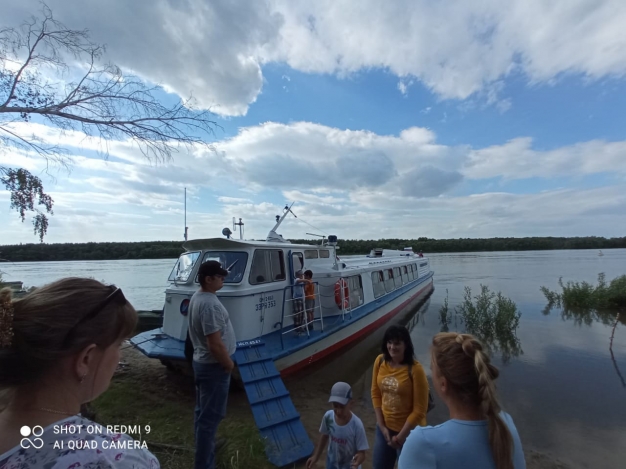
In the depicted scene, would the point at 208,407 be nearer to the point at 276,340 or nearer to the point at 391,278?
the point at 276,340

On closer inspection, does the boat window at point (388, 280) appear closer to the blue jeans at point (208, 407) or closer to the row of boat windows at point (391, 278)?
the row of boat windows at point (391, 278)

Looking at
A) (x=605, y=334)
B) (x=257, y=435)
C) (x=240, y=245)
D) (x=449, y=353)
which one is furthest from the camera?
(x=605, y=334)

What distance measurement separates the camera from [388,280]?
1499cm

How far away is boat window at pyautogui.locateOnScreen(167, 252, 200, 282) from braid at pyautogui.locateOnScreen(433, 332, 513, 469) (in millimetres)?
6552

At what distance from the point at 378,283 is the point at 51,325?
1306 centimetres

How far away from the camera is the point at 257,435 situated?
484 centimetres

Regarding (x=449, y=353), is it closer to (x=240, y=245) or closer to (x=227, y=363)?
(x=227, y=363)

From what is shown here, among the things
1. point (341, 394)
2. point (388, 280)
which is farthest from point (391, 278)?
point (341, 394)

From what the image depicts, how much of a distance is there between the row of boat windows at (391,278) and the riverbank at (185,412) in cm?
530

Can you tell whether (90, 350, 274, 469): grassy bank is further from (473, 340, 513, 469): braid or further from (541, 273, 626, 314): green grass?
(541, 273, 626, 314): green grass

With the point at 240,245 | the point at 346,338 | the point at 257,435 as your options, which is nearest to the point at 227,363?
the point at 257,435

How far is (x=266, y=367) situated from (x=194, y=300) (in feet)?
8.60

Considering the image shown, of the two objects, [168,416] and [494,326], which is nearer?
[168,416]

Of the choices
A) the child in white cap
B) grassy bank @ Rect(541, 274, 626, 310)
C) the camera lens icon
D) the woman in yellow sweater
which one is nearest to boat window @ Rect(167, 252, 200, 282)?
the child in white cap
